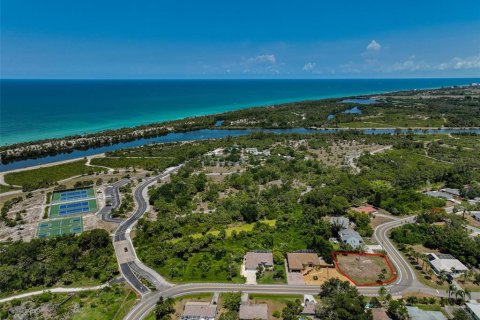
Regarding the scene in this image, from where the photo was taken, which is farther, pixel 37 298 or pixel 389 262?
pixel 389 262

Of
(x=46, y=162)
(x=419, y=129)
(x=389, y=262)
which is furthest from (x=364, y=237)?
(x=419, y=129)

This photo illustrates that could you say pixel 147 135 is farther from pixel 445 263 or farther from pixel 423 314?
pixel 423 314

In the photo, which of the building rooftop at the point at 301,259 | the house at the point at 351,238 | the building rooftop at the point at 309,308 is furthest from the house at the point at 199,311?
the house at the point at 351,238

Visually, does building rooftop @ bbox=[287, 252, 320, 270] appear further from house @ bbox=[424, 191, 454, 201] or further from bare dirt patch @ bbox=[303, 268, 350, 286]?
house @ bbox=[424, 191, 454, 201]

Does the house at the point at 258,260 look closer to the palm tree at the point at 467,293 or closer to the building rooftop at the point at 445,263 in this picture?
the building rooftop at the point at 445,263

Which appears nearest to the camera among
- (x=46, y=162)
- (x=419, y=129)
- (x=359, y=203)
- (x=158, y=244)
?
(x=158, y=244)

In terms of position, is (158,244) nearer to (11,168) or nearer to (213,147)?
(213,147)

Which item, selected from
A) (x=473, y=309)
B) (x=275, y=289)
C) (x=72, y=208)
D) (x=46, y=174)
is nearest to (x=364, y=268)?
(x=473, y=309)
